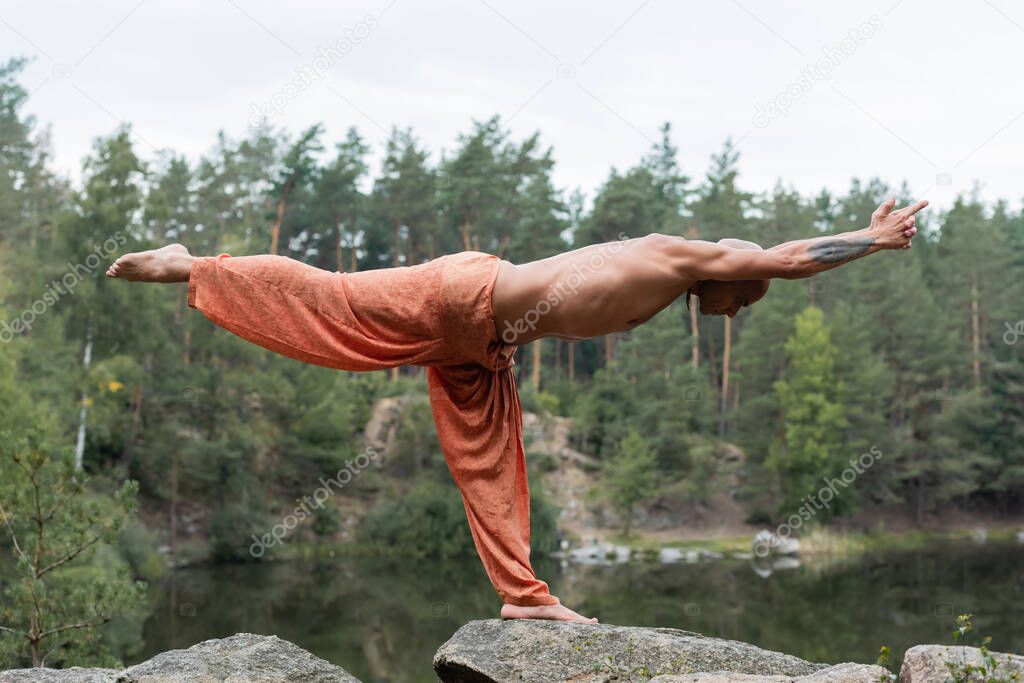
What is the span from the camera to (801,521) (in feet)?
84.3

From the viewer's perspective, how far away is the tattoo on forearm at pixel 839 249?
411 centimetres

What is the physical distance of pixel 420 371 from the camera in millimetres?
32375

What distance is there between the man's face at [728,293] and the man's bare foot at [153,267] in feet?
6.98

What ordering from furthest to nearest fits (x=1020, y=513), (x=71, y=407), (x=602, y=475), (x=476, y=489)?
(x=1020, y=513)
(x=602, y=475)
(x=71, y=407)
(x=476, y=489)

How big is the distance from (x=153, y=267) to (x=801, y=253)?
104 inches

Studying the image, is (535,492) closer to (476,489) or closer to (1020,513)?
(1020,513)

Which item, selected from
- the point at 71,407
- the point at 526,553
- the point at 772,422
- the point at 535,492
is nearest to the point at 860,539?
the point at 772,422

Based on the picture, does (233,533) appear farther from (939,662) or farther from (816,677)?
(939,662)

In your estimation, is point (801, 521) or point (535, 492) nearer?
point (535, 492)

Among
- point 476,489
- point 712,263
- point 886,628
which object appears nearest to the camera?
point 712,263

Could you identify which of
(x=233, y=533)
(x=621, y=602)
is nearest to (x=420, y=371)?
(x=233, y=533)

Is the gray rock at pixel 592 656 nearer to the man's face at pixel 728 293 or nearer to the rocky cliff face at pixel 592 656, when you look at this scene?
the rocky cliff face at pixel 592 656

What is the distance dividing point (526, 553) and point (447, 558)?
19156 millimetres

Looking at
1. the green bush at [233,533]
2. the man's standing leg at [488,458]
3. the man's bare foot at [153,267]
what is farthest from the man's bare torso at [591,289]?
the green bush at [233,533]
